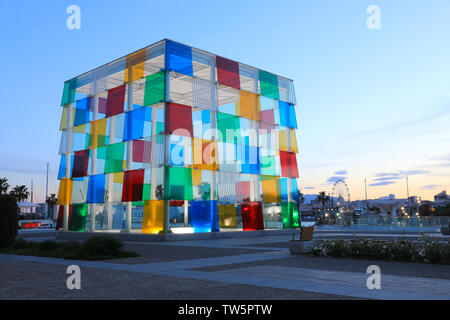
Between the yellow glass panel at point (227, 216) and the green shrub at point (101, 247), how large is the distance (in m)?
16.8

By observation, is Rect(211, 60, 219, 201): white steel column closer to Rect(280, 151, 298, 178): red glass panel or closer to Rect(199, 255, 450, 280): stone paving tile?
Rect(280, 151, 298, 178): red glass panel

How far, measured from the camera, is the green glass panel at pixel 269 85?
38312mm

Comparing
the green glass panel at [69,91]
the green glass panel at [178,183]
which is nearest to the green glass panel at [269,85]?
the green glass panel at [178,183]

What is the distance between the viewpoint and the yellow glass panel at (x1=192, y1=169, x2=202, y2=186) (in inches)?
1246

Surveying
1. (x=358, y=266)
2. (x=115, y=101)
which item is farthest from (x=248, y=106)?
(x=358, y=266)

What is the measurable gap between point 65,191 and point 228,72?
18.5 metres

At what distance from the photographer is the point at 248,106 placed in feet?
121

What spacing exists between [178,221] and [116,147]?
8196mm

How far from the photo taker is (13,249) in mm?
20047

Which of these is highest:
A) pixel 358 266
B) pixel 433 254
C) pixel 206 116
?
pixel 206 116

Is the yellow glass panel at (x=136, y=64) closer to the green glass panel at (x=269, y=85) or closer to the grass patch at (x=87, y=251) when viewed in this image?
the green glass panel at (x=269, y=85)

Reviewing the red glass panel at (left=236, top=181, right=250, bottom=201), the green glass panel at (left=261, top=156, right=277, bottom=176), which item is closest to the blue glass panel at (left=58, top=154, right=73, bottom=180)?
the red glass panel at (left=236, top=181, right=250, bottom=201)

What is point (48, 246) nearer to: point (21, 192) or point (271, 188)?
point (271, 188)
